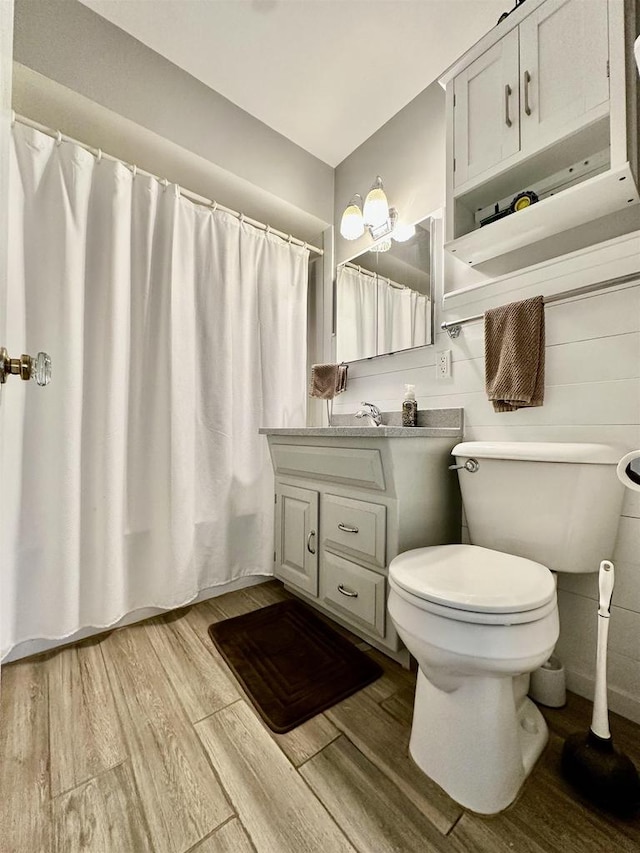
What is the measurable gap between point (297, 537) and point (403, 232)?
1.57 m

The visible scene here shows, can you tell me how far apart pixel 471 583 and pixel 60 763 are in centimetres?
112

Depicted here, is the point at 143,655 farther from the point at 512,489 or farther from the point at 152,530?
the point at 512,489

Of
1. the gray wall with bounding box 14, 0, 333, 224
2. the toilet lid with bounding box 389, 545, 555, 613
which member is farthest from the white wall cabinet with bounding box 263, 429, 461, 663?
the gray wall with bounding box 14, 0, 333, 224

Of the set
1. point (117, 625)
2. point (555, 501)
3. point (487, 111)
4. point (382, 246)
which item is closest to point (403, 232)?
point (382, 246)

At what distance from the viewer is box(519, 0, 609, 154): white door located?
99cm

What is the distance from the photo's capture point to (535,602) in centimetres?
75

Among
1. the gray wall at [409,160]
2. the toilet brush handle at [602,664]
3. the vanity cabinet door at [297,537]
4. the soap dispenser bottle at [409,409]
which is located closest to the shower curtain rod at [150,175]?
the gray wall at [409,160]

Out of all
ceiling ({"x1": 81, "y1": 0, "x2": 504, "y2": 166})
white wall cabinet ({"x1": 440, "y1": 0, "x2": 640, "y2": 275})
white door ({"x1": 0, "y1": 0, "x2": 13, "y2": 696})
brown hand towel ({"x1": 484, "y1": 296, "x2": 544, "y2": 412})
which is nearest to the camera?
white door ({"x1": 0, "y1": 0, "x2": 13, "y2": 696})

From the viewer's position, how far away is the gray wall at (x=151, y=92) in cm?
125

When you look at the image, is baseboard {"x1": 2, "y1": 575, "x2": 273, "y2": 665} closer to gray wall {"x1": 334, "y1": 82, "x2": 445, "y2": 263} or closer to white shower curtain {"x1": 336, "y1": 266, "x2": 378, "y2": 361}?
white shower curtain {"x1": 336, "y1": 266, "x2": 378, "y2": 361}

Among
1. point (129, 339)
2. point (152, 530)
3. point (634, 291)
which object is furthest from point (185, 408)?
point (634, 291)

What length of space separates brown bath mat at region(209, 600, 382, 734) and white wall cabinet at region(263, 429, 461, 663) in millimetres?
101

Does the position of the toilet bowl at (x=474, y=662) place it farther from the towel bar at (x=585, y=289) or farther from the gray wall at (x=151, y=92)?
the gray wall at (x=151, y=92)

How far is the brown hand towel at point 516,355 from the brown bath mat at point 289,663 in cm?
107
